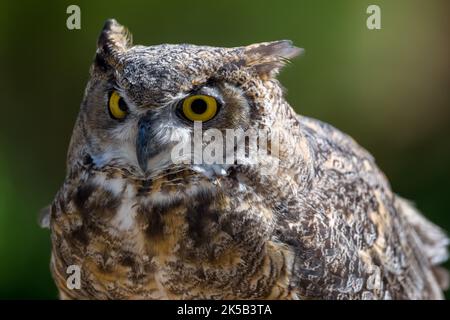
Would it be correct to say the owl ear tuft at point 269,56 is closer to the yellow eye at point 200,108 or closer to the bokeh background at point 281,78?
the yellow eye at point 200,108

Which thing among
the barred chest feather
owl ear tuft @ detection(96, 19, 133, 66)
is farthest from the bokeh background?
the barred chest feather

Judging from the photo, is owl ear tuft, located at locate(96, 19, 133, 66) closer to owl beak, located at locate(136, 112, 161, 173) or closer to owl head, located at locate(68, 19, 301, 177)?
owl head, located at locate(68, 19, 301, 177)

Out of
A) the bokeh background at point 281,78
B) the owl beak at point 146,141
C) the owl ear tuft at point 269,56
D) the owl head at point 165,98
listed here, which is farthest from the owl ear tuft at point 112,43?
the bokeh background at point 281,78

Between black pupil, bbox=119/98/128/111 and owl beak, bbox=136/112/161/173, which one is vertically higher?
black pupil, bbox=119/98/128/111

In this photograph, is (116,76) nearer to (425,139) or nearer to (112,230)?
(112,230)

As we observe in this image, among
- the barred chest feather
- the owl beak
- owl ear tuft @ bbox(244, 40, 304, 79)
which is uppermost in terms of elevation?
owl ear tuft @ bbox(244, 40, 304, 79)
